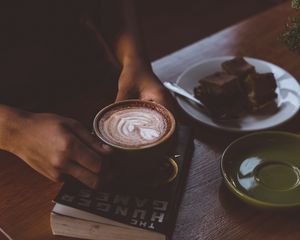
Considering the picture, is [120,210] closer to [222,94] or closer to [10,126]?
[10,126]

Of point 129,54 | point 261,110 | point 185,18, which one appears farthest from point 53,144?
point 185,18

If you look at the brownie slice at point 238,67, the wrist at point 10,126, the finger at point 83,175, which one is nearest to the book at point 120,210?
the finger at point 83,175

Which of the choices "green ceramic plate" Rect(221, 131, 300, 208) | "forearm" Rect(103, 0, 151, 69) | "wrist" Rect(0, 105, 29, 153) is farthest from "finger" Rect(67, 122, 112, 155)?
"forearm" Rect(103, 0, 151, 69)

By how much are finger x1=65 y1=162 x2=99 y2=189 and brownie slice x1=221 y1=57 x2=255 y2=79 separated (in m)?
0.54

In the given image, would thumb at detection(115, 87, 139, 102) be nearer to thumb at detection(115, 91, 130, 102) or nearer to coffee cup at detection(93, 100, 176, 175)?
thumb at detection(115, 91, 130, 102)

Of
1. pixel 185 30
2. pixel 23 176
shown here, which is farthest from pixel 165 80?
pixel 185 30

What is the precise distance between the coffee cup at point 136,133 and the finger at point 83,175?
1.8 inches

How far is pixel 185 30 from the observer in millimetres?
3322

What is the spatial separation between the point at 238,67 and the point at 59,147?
57 centimetres

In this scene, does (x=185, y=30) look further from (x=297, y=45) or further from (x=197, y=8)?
(x=297, y=45)

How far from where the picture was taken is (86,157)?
2.92 feet

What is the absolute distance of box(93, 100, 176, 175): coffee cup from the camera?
885mm

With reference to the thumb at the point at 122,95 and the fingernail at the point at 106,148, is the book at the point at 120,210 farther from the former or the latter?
the thumb at the point at 122,95

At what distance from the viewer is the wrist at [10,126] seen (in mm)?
1001
